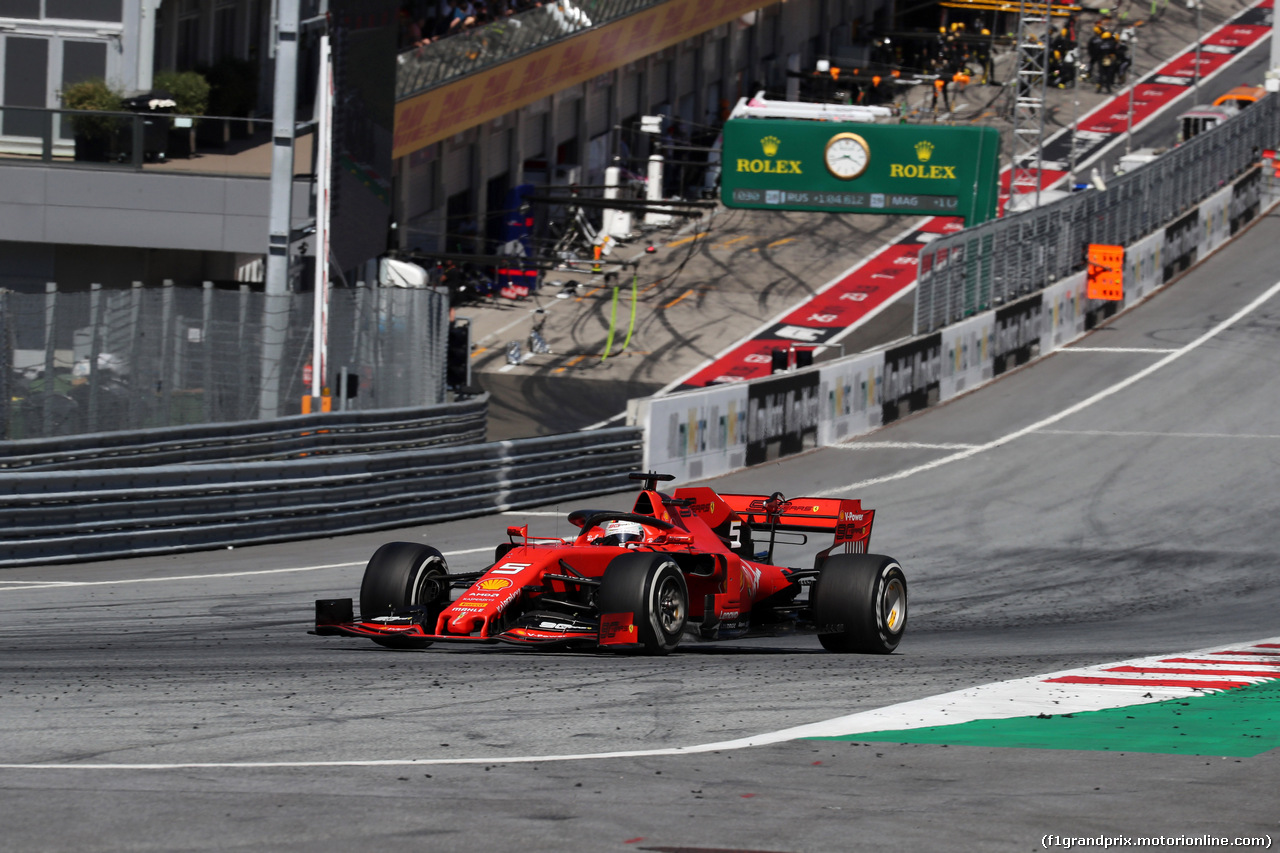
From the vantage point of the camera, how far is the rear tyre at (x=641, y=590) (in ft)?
32.4

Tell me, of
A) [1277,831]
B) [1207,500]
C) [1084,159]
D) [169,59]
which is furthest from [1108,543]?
[1084,159]

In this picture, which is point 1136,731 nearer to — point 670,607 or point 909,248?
point 670,607

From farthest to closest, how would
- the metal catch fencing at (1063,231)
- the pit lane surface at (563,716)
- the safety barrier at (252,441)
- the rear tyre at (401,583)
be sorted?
the metal catch fencing at (1063,231)
the safety barrier at (252,441)
the rear tyre at (401,583)
the pit lane surface at (563,716)

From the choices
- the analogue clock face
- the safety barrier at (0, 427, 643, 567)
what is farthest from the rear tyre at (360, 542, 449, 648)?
the analogue clock face

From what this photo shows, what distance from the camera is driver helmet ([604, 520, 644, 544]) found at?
35.3 feet

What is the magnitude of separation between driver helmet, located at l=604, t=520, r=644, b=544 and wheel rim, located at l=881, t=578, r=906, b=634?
177 cm

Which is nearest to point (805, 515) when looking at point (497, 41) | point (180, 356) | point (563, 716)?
point (563, 716)

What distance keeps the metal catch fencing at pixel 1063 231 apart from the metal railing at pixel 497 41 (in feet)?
35.1

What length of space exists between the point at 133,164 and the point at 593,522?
1702 centimetres

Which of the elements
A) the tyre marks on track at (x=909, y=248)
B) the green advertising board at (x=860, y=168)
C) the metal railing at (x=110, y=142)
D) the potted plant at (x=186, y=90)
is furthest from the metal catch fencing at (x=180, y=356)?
the green advertising board at (x=860, y=168)

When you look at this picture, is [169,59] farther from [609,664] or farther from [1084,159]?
[1084,159]

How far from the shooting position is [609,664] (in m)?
9.95

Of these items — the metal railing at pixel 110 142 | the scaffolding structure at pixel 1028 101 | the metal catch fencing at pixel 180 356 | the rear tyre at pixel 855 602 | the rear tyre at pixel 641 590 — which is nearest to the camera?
the rear tyre at pixel 641 590

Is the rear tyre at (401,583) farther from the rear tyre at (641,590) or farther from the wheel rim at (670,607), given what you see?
the wheel rim at (670,607)
